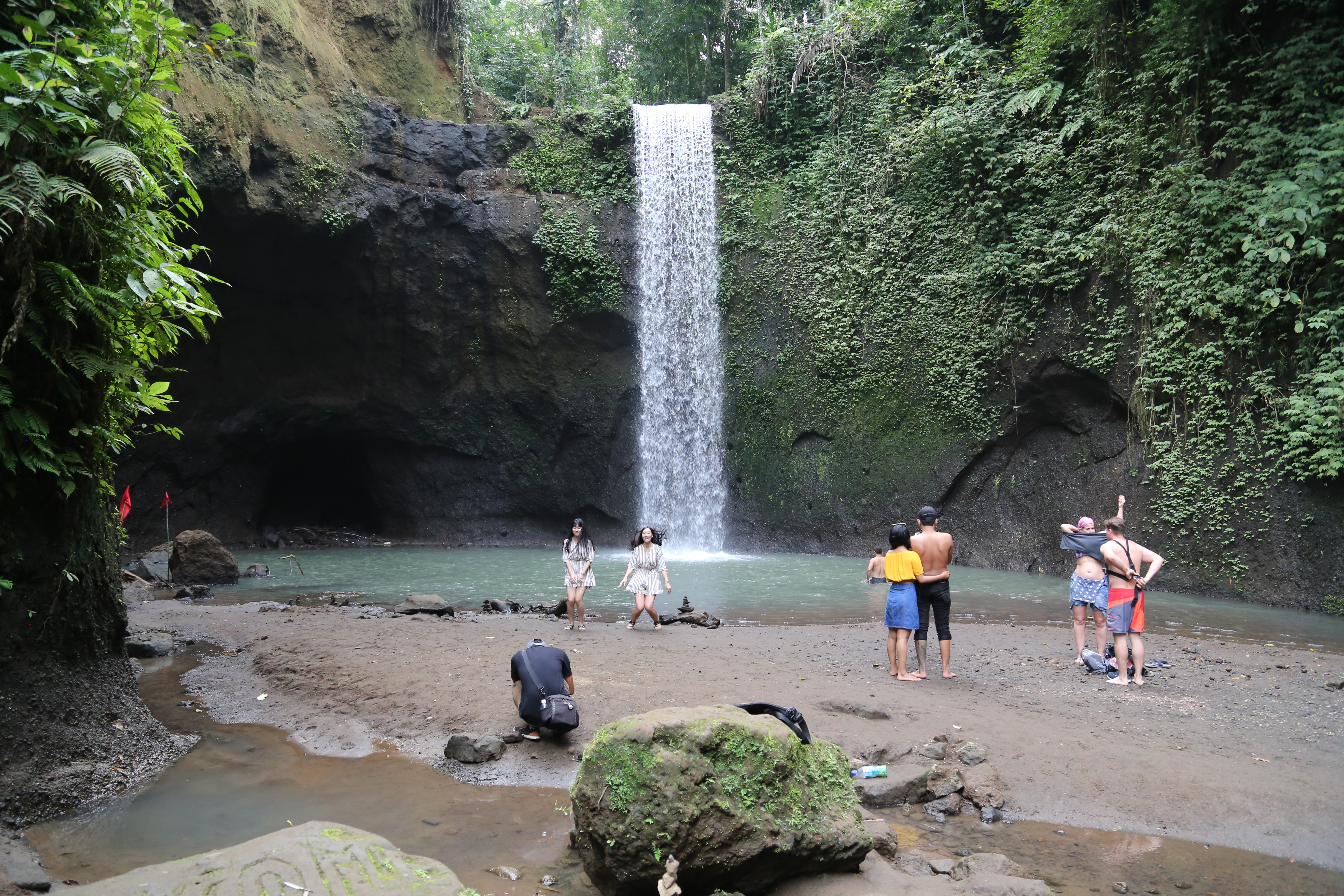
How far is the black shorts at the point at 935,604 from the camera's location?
7469 mm

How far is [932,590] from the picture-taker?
7504mm

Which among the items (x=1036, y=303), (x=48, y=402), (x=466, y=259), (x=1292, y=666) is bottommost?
(x=1292, y=666)

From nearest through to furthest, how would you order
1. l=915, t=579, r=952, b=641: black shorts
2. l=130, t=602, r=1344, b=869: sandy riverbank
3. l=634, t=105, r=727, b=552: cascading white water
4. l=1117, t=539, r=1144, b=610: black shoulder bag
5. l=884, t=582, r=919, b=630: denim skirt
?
l=130, t=602, r=1344, b=869: sandy riverbank < l=1117, t=539, r=1144, b=610: black shoulder bag < l=884, t=582, r=919, b=630: denim skirt < l=915, t=579, r=952, b=641: black shorts < l=634, t=105, r=727, b=552: cascading white water

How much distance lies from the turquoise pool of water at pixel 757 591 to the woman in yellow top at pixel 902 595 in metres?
3.14

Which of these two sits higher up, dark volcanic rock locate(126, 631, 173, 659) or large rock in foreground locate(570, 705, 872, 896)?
large rock in foreground locate(570, 705, 872, 896)

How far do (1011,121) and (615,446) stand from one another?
12.1 m

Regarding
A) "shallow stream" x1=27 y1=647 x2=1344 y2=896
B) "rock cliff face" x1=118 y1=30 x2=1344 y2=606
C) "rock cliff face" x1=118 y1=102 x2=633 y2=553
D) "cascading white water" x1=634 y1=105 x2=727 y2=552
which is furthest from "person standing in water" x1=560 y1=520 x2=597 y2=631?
"rock cliff face" x1=118 y1=102 x2=633 y2=553

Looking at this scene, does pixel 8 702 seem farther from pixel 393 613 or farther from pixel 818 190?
pixel 818 190

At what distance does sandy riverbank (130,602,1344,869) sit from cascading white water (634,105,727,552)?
11084mm

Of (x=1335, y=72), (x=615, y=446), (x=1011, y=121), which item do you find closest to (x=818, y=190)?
(x=1011, y=121)

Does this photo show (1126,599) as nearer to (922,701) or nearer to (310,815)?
(922,701)

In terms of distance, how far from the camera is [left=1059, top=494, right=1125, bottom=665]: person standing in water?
25.8ft

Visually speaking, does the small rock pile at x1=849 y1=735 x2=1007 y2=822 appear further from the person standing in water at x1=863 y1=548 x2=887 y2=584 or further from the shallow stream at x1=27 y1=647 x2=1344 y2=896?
the person standing in water at x1=863 y1=548 x2=887 y2=584

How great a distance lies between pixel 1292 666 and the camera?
806cm
